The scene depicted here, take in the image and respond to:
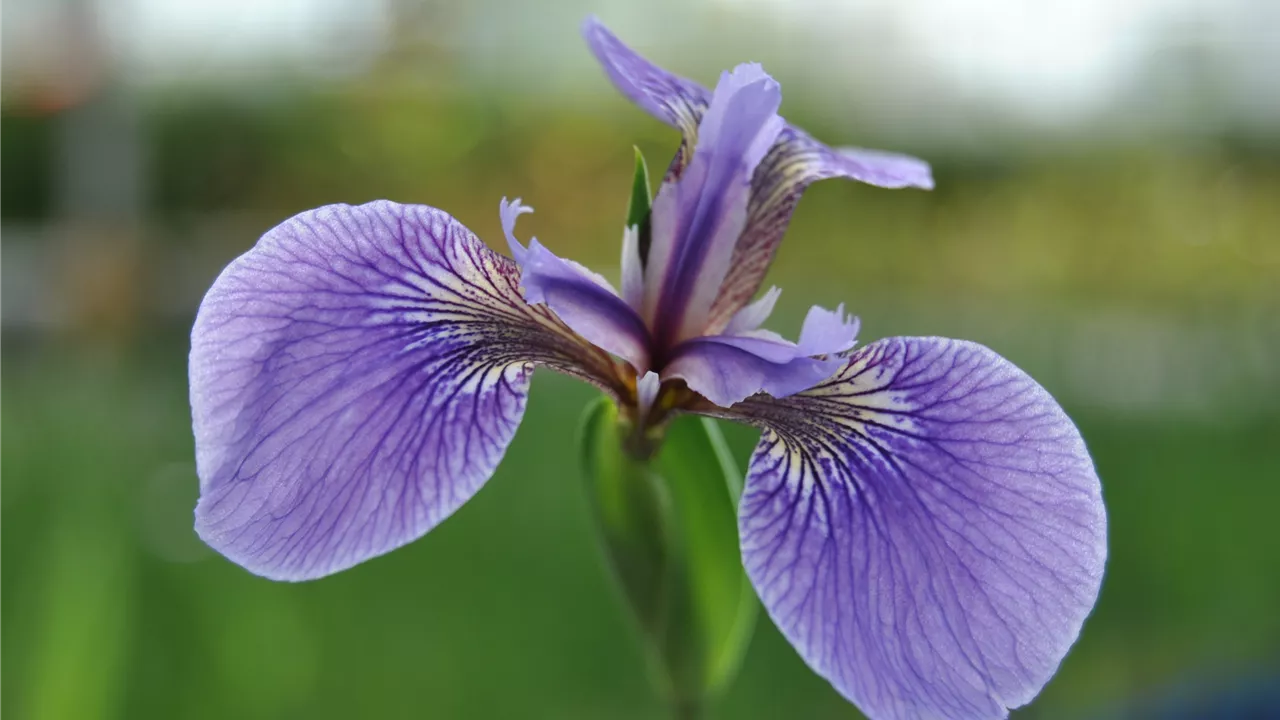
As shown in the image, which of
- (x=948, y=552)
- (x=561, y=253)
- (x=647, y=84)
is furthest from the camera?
(x=561, y=253)

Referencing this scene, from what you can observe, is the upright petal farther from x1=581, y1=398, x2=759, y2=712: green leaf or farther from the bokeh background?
the bokeh background

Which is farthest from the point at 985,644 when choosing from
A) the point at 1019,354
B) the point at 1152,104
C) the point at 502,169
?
the point at 1152,104

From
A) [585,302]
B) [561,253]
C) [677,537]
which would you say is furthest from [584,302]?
[561,253]

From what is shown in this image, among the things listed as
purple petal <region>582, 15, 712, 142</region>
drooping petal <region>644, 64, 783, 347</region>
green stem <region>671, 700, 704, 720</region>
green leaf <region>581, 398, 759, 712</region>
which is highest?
purple petal <region>582, 15, 712, 142</region>

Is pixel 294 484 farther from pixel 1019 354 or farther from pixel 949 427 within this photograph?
pixel 1019 354

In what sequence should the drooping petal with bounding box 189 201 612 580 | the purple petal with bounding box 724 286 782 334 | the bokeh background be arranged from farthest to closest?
1. the bokeh background
2. the purple petal with bounding box 724 286 782 334
3. the drooping petal with bounding box 189 201 612 580

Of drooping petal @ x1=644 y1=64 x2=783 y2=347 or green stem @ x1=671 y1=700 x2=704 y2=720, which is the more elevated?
drooping petal @ x1=644 y1=64 x2=783 y2=347

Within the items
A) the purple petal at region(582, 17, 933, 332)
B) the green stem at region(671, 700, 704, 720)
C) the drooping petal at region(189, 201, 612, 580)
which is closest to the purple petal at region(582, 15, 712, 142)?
the purple petal at region(582, 17, 933, 332)

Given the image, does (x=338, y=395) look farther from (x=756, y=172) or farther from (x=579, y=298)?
(x=756, y=172)
